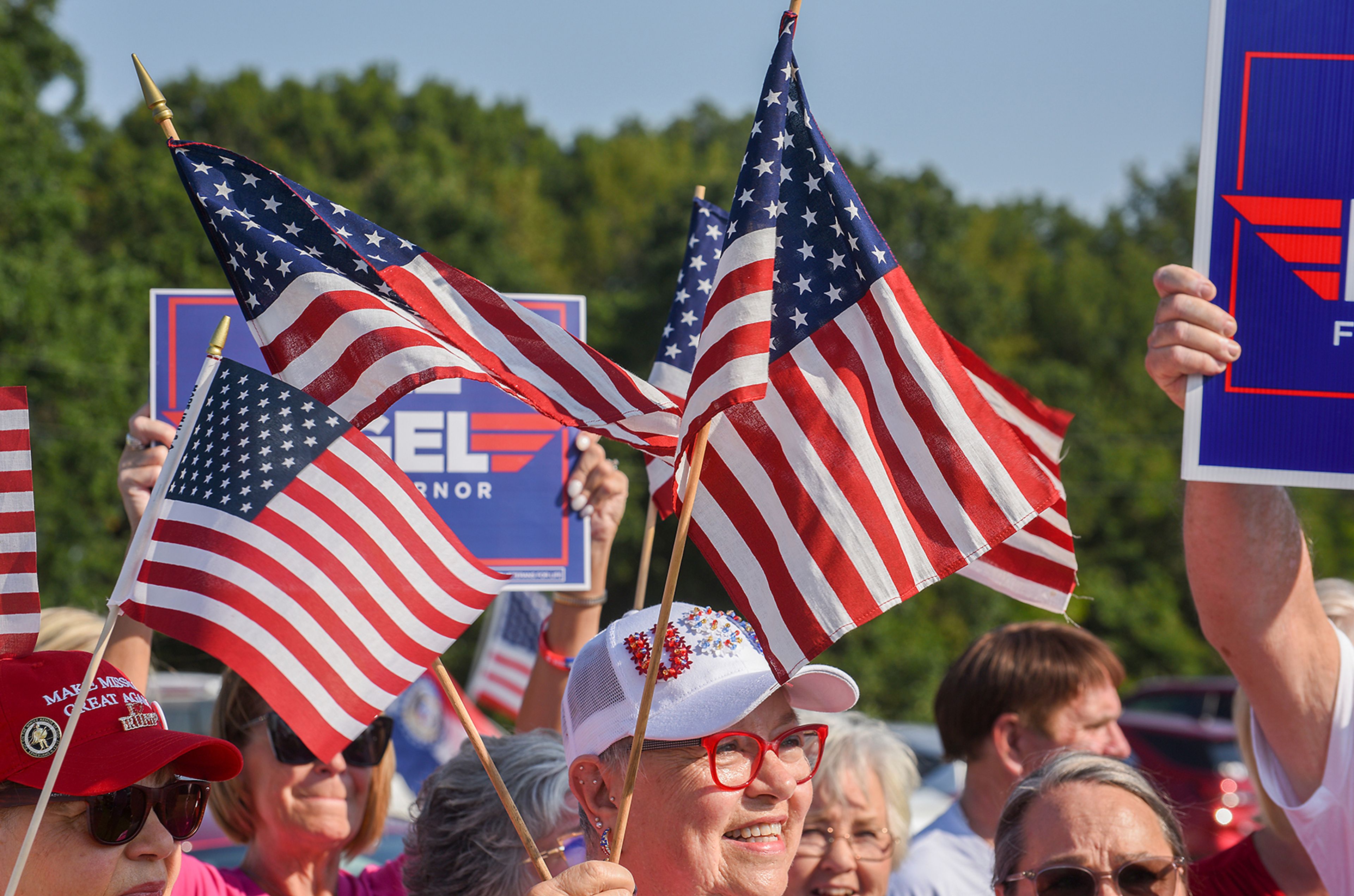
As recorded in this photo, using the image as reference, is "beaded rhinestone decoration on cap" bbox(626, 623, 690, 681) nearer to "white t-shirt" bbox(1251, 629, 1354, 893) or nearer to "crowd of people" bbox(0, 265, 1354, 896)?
"crowd of people" bbox(0, 265, 1354, 896)

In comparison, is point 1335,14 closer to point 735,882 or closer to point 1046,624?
point 735,882

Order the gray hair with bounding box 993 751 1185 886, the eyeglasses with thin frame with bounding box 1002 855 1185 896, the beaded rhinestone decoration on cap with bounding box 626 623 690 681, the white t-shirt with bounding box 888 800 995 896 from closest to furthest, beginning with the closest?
the beaded rhinestone decoration on cap with bounding box 626 623 690 681, the eyeglasses with thin frame with bounding box 1002 855 1185 896, the gray hair with bounding box 993 751 1185 886, the white t-shirt with bounding box 888 800 995 896

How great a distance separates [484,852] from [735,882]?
830mm

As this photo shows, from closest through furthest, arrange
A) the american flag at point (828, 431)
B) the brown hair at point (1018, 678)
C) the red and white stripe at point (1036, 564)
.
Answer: the american flag at point (828, 431), the red and white stripe at point (1036, 564), the brown hair at point (1018, 678)

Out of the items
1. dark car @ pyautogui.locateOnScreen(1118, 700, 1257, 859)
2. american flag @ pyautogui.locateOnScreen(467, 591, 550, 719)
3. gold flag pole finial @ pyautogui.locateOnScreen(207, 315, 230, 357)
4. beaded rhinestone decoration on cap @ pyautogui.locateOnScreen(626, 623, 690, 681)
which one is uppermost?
gold flag pole finial @ pyautogui.locateOnScreen(207, 315, 230, 357)

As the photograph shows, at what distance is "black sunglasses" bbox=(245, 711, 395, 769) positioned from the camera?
3623 mm

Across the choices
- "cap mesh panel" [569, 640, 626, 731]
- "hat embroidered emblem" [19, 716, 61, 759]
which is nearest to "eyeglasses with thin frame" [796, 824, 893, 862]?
"cap mesh panel" [569, 640, 626, 731]

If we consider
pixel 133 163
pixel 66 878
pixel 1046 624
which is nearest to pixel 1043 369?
pixel 133 163

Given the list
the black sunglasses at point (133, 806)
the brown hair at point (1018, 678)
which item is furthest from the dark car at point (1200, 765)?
the black sunglasses at point (133, 806)

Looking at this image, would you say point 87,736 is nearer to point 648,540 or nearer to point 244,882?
point 244,882

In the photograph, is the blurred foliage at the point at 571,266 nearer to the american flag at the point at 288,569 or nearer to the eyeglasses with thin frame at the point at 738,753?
the eyeglasses with thin frame at the point at 738,753

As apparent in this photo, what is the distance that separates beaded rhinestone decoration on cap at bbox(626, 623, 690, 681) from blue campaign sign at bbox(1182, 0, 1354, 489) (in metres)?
1.02

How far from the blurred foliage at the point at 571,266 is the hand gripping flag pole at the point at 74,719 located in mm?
2082

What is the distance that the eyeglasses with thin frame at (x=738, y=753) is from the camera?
2686 millimetres
